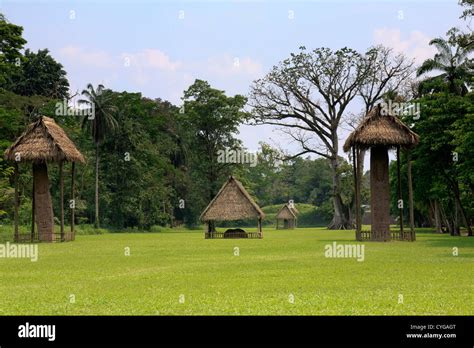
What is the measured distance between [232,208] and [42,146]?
1293 cm

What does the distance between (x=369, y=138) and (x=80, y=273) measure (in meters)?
17.8

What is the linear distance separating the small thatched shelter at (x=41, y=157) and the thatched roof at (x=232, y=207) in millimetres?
9622

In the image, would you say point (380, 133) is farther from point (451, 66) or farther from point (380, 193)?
point (451, 66)

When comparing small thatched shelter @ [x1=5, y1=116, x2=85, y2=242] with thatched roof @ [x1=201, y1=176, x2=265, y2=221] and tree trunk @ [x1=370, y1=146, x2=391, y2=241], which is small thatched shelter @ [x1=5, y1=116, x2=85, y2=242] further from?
tree trunk @ [x1=370, y1=146, x2=391, y2=241]

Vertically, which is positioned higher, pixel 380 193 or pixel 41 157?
pixel 41 157

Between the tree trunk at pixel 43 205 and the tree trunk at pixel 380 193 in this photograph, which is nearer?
the tree trunk at pixel 380 193

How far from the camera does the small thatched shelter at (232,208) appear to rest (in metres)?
41.8

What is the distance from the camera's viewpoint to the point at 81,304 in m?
11.4

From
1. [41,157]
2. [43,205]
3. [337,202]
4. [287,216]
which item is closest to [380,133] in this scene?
[41,157]

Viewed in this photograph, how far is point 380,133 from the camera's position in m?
31.5
